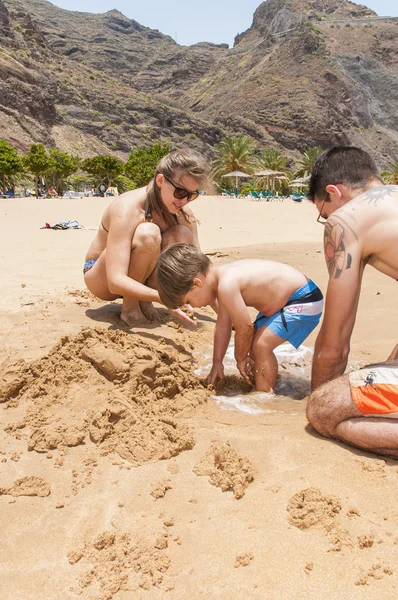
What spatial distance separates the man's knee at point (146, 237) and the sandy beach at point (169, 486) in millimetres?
717

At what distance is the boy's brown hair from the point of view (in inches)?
109

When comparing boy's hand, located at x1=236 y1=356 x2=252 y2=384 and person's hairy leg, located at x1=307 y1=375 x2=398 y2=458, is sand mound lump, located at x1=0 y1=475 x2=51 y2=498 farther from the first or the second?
boy's hand, located at x1=236 y1=356 x2=252 y2=384

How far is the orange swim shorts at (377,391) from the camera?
6.17 ft

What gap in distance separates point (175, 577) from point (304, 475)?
646 millimetres

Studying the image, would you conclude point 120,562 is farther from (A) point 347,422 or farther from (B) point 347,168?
(B) point 347,168

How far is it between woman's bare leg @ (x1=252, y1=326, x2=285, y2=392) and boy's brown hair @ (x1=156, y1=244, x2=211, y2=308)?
532mm

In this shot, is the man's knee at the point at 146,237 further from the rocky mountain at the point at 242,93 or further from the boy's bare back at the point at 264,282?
the rocky mountain at the point at 242,93

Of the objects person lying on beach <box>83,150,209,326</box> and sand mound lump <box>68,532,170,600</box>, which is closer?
sand mound lump <box>68,532,170,600</box>

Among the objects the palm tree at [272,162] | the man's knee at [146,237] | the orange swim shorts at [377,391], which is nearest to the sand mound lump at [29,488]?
the orange swim shorts at [377,391]

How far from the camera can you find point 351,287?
226 cm

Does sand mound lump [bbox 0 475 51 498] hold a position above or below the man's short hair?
below

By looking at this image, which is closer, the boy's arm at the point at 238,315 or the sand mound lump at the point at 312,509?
the sand mound lump at the point at 312,509

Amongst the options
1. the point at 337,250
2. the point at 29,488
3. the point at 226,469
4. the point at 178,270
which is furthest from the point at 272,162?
the point at 29,488

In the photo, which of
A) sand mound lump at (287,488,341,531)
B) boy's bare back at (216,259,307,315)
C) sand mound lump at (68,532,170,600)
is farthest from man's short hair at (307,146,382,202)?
sand mound lump at (68,532,170,600)
